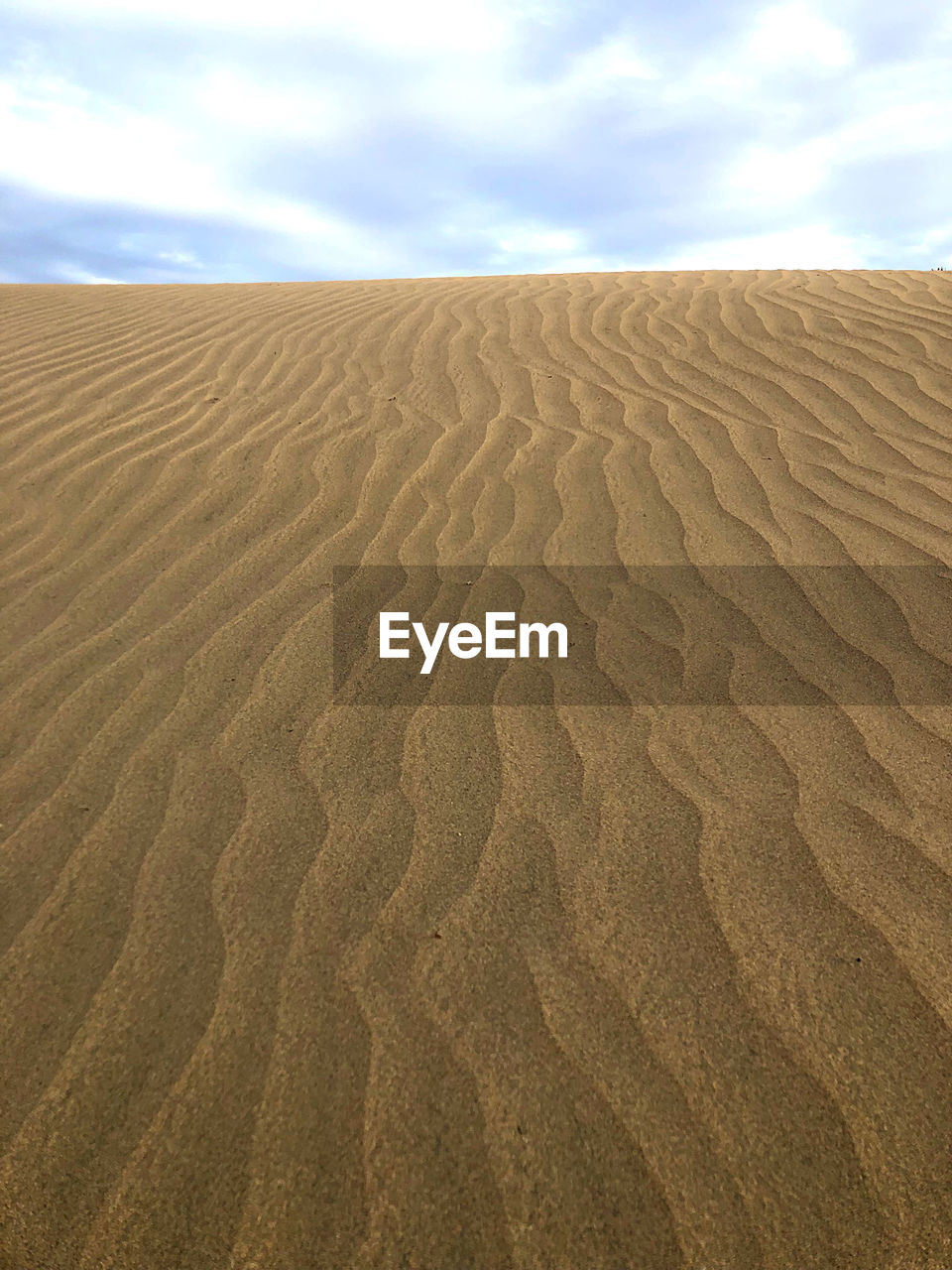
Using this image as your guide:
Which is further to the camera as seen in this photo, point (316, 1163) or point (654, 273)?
point (654, 273)

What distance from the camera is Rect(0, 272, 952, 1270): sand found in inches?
45.8

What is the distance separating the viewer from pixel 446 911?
1605mm

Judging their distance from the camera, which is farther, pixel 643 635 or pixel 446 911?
pixel 643 635

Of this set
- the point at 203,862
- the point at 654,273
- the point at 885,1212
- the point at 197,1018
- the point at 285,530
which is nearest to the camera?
the point at 885,1212

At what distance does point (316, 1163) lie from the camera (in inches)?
47.5

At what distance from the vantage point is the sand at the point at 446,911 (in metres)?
1.16

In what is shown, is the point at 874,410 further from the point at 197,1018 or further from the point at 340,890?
the point at 197,1018

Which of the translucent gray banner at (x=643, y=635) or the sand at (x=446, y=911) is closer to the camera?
the sand at (x=446, y=911)

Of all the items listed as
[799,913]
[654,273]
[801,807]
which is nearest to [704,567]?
[801,807]

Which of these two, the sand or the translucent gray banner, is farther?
the translucent gray banner

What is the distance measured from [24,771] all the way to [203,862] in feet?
2.06

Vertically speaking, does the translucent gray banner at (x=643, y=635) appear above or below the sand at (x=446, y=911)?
above

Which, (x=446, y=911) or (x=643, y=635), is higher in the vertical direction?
(x=643, y=635)

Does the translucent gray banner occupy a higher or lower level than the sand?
higher
